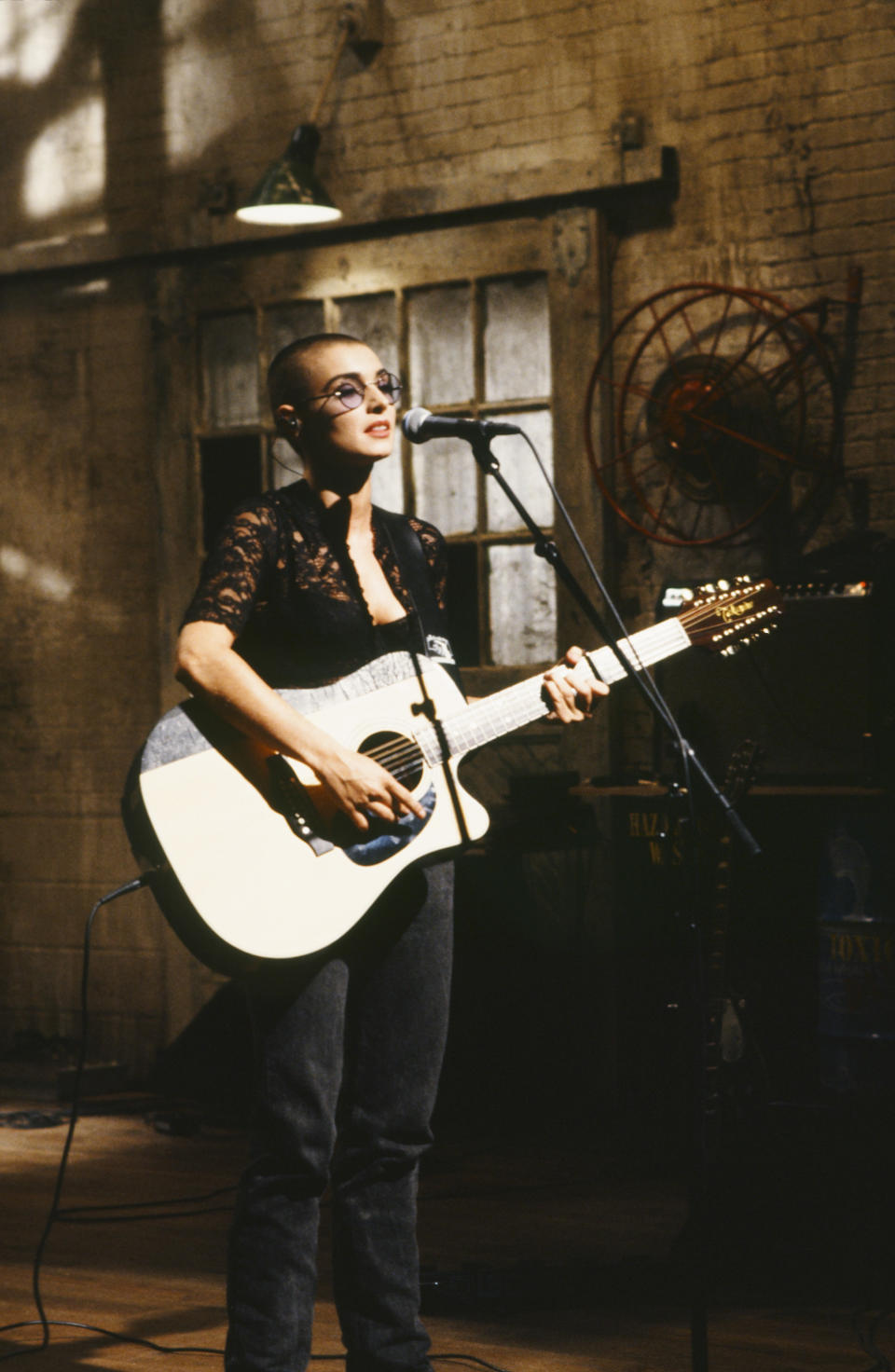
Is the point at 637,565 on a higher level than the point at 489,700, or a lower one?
higher

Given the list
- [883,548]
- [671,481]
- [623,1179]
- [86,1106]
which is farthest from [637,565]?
[86,1106]

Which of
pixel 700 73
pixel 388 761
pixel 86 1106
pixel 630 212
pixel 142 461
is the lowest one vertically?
pixel 86 1106

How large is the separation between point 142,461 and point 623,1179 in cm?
313

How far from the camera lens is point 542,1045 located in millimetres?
5230

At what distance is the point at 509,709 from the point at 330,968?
0.52 meters

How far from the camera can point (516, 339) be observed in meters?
5.56

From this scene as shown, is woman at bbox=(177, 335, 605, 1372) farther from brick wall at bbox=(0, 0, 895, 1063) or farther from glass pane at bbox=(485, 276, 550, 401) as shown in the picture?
glass pane at bbox=(485, 276, 550, 401)

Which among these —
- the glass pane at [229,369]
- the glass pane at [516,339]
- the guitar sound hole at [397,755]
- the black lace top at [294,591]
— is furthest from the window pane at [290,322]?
the guitar sound hole at [397,755]

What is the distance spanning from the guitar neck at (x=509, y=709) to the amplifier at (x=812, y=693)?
142 centimetres

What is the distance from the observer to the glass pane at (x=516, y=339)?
217 inches

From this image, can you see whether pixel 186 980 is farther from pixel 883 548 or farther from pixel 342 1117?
pixel 342 1117

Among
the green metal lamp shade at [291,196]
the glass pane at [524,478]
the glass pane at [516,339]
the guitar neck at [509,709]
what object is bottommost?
the guitar neck at [509,709]

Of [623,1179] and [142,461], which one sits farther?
[142,461]

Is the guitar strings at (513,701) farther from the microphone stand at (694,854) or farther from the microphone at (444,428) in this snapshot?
the microphone at (444,428)
